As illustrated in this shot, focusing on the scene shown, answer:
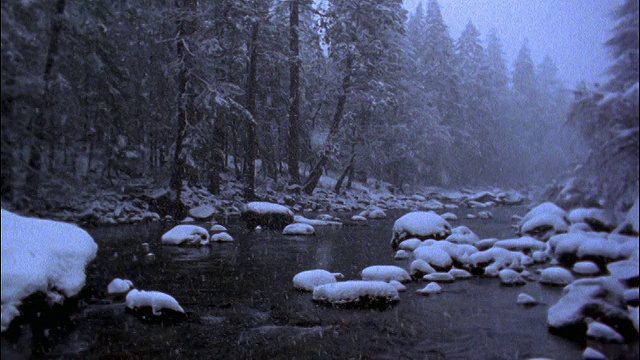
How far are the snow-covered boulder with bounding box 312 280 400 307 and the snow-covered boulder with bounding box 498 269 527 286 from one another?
2.52m

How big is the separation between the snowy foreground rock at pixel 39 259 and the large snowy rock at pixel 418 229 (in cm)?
854

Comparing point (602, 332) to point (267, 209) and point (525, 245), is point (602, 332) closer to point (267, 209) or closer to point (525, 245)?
point (525, 245)

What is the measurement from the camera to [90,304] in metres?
7.15

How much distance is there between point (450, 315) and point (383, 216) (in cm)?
1488

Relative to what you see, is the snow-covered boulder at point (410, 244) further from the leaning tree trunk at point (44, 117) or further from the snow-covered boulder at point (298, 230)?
the leaning tree trunk at point (44, 117)

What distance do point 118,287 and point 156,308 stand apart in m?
1.47

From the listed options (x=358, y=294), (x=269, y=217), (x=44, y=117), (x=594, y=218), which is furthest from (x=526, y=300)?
(x=269, y=217)

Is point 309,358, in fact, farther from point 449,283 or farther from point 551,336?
point 449,283

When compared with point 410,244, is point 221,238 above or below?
below

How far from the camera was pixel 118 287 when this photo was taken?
786cm

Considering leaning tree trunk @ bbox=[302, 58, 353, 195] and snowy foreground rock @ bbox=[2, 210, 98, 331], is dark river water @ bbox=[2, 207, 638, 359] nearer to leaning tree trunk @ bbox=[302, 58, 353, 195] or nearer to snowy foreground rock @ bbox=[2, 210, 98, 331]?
snowy foreground rock @ bbox=[2, 210, 98, 331]

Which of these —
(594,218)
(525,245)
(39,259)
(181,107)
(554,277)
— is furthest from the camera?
(181,107)

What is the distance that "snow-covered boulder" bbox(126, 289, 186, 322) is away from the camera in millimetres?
6680

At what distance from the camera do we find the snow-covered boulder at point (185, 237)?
12711 mm
